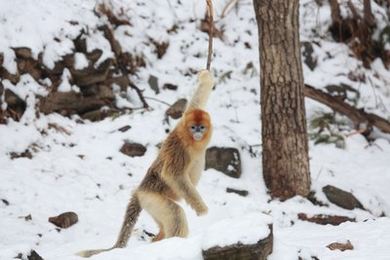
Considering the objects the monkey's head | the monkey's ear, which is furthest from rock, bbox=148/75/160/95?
the monkey's head

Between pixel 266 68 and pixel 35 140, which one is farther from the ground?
pixel 266 68

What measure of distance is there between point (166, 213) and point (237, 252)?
50.2 inches

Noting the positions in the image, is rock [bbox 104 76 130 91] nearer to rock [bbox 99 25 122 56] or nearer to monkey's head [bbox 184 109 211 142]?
rock [bbox 99 25 122 56]

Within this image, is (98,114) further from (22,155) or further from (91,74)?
(22,155)

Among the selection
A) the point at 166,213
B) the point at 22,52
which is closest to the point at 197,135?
the point at 166,213

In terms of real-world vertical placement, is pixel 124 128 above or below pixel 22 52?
below

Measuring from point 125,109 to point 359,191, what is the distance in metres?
3.42

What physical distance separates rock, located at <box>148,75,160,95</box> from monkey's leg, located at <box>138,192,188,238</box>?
15.0ft

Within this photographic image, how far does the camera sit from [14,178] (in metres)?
7.27

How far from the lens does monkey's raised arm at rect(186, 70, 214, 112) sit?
5.46 metres

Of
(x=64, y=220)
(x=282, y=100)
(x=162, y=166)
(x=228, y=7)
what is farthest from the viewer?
(x=228, y=7)

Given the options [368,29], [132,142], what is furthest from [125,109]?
[368,29]

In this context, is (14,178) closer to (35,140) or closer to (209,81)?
(35,140)

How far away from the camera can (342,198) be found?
25.5 feet
